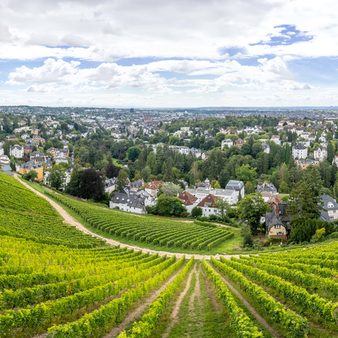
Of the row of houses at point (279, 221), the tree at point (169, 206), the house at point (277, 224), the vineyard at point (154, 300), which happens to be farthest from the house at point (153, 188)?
the vineyard at point (154, 300)

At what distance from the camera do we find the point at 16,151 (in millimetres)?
145250

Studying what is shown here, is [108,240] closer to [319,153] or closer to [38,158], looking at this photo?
[38,158]

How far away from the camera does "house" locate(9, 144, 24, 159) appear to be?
14459cm

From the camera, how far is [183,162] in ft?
433

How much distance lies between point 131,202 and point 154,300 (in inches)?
2506

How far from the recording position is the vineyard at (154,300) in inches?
587

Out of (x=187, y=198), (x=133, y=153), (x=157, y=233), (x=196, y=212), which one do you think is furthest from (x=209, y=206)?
(x=133, y=153)

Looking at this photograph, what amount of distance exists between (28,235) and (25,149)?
120 meters

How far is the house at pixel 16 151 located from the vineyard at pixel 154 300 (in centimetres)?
12026

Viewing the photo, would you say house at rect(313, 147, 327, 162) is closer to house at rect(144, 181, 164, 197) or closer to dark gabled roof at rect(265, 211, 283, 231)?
house at rect(144, 181, 164, 197)

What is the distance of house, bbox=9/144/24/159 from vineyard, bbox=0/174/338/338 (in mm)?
120260

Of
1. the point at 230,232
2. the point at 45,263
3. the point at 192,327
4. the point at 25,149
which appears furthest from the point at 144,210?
the point at 25,149

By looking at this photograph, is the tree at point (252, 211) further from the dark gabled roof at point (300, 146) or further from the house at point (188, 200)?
the dark gabled roof at point (300, 146)

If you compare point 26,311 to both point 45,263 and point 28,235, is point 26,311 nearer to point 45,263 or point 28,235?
point 45,263
